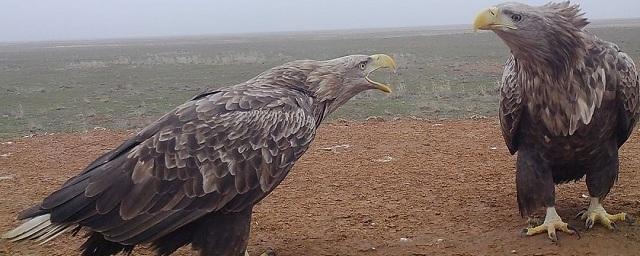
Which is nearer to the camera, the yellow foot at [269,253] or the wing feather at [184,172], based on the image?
the wing feather at [184,172]

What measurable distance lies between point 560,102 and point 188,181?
2.93 metres

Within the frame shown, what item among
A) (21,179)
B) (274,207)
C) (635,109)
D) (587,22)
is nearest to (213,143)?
(274,207)

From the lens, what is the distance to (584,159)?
213 inches

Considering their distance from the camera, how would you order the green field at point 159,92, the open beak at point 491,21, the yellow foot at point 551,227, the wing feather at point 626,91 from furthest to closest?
the green field at point 159,92
the yellow foot at point 551,227
the wing feather at point 626,91
the open beak at point 491,21

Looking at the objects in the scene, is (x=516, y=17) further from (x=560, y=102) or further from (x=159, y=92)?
(x=159, y=92)

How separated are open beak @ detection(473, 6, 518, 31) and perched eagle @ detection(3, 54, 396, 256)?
1467 millimetres

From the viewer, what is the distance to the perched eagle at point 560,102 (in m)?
4.82

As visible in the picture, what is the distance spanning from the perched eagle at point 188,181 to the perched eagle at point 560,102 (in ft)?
5.75

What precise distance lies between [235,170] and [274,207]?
249 centimetres

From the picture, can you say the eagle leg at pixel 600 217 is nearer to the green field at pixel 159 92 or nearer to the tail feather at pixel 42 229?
the tail feather at pixel 42 229

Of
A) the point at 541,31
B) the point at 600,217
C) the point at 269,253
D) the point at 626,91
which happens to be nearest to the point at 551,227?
the point at 600,217

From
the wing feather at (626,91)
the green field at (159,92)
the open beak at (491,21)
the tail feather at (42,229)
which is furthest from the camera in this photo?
the green field at (159,92)

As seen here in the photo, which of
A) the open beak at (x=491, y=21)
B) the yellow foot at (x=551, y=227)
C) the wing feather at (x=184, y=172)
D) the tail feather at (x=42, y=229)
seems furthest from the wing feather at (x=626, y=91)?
the tail feather at (x=42, y=229)

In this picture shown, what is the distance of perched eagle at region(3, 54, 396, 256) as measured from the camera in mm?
4395
